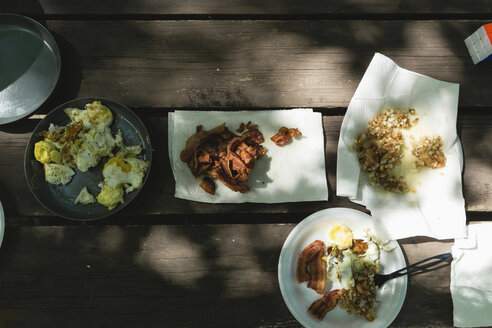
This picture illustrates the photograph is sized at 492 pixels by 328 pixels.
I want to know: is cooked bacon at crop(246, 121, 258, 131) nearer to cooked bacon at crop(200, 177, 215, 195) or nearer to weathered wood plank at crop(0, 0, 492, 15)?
cooked bacon at crop(200, 177, 215, 195)

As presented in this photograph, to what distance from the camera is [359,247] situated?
1.44 metres

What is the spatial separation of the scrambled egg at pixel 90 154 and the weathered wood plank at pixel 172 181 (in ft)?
0.31

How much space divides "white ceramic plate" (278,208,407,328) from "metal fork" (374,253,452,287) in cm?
3

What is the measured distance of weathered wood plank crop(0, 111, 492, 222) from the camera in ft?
4.94

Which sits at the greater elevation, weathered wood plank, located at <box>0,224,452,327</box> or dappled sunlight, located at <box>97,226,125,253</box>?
dappled sunlight, located at <box>97,226,125,253</box>

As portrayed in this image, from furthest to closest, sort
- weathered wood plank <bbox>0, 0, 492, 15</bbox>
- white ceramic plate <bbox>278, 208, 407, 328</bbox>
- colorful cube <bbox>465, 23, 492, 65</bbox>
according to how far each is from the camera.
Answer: weathered wood plank <bbox>0, 0, 492, 15</bbox> < colorful cube <bbox>465, 23, 492, 65</bbox> < white ceramic plate <bbox>278, 208, 407, 328</bbox>

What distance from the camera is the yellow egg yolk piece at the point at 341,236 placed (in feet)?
4.71

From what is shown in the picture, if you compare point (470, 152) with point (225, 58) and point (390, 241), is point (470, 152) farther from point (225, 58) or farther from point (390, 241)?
point (225, 58)

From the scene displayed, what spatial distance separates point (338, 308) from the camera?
4.74 feet

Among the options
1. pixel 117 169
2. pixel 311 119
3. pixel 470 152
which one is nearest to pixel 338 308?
pixel 311 119

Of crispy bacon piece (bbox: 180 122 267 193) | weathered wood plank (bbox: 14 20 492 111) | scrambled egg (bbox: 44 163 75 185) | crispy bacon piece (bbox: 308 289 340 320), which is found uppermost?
weathered wood plank (bbox: 14 20 492 111)

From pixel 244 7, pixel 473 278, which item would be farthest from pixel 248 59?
pixel 473 278

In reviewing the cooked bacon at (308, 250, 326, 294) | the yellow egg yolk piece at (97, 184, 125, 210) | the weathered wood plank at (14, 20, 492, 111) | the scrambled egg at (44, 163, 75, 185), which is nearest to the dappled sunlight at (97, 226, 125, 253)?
the yellow egg yolk piece at (97, 184, 125, 210)

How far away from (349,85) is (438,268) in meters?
0.88
